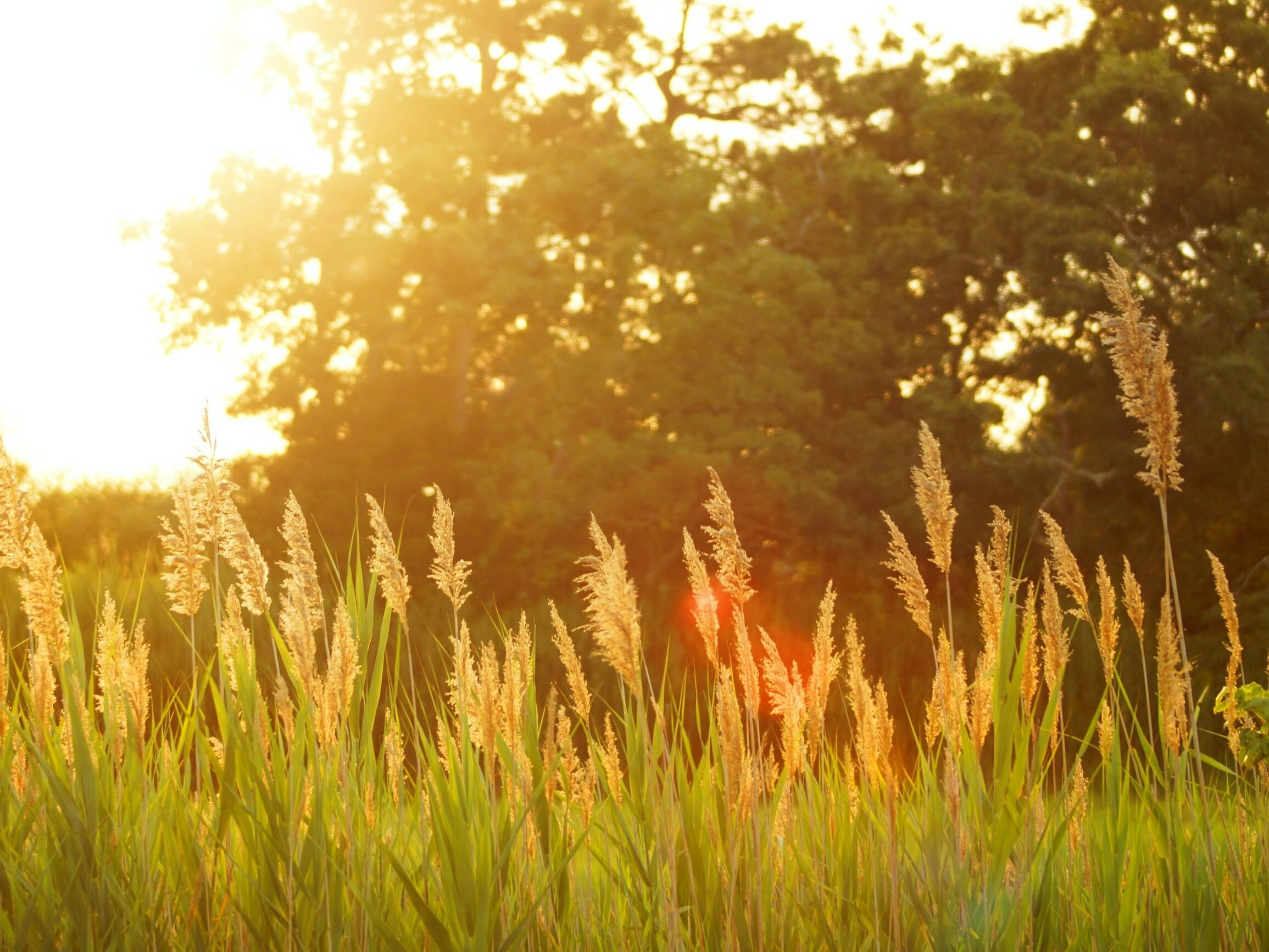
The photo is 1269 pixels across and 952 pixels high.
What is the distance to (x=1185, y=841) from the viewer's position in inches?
122

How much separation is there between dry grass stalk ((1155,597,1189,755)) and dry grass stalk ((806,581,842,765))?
754 millimetres

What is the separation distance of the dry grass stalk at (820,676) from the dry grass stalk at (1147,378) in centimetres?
74

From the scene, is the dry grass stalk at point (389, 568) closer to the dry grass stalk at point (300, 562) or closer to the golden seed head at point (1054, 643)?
the dry grass stalk at point (300, 562)

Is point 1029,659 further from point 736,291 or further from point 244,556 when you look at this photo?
point 736,291

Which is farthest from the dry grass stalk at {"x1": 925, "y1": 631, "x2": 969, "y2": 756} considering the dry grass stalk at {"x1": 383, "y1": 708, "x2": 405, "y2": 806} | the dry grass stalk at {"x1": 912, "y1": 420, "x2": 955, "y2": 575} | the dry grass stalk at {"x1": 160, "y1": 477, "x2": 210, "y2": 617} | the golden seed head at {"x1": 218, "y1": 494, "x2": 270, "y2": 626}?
the dry grass stalk at {"x1": 160, "y1": 477, "x2": 210, "y2": 617}

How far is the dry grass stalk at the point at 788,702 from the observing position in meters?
2.79

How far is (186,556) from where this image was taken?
254 centimetres

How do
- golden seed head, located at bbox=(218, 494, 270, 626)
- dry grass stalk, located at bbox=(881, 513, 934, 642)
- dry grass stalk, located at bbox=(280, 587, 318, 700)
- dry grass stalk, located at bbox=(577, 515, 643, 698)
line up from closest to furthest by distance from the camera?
dry grass stalk, located at bbox=(577, 515, 643, 698), dry grass stalk, located at bbox=(280, 587, 318, 700), golden seed head, located at bbox=(218, 494, 270, 626), dry grass stalk, located at bbox=(881, 513, 934, 642)

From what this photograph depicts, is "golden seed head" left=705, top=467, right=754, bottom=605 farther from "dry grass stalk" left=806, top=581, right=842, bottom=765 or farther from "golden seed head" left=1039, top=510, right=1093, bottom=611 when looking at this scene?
"golden seed head" left=1039, top=510, right=1093, bottom=611

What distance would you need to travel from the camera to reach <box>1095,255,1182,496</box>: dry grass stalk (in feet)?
8.89

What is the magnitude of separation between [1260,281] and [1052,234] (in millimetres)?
2743

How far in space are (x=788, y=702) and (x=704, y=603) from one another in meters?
0.50

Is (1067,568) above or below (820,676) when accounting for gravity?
above

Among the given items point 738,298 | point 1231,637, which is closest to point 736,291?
point 738,298
